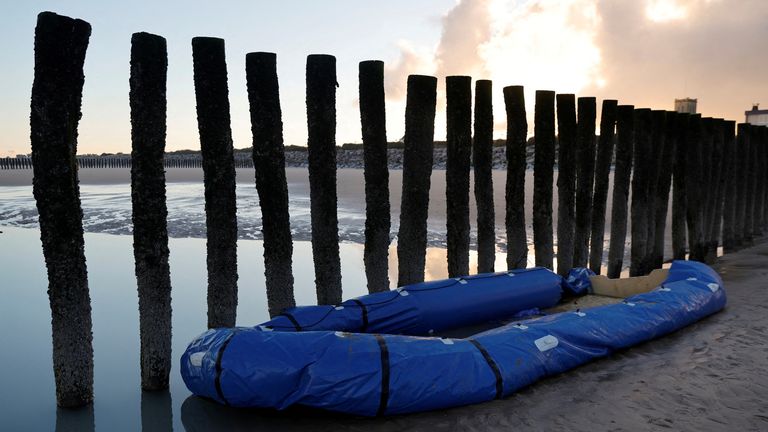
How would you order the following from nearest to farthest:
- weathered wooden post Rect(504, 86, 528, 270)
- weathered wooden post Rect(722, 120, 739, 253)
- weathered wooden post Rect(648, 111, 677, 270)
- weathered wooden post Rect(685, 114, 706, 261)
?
weathered wooden post Rect(504, 86, 528, 270) → weathered wooden post Rect(648, 111, 677, 270) → weathered wooden post Rect(685, 114, 706, 261) → weathered wooden post Rect(722, 120, 739, 253)

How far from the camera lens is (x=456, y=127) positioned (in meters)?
5.07

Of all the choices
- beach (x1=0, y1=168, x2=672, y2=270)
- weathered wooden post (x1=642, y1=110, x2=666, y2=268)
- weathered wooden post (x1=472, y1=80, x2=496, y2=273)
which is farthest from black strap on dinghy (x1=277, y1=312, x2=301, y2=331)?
→ weathered wooden post (x1=642, y1=110, x2=666, y2=268)

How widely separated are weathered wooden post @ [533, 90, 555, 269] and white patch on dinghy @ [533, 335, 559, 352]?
2294mm

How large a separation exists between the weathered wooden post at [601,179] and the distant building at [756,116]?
52170mm

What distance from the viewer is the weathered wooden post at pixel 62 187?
3271 mm

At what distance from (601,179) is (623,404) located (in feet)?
12.9

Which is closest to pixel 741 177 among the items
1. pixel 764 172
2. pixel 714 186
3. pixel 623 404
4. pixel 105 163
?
pixel 764 172

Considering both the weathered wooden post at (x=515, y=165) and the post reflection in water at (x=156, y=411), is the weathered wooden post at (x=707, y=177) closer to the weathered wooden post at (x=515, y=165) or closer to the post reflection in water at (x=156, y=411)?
the weathered wooden post at (x=515, y=165)

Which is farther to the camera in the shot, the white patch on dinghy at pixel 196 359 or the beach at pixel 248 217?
the beach at pixel 248 217

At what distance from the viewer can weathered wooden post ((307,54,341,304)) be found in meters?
4.32

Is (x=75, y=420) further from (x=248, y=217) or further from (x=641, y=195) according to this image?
(x=248, y=217)

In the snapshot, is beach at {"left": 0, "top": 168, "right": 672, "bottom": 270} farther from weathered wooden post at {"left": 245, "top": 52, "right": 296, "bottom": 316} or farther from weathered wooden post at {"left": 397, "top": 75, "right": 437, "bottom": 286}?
weathered wooden post at {"left": 245, "top": 52, "right": 296, "bottom": 316}

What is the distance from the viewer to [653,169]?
7352 millimetres

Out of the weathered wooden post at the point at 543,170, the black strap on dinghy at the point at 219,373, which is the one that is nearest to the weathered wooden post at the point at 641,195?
the weathered wooden post at the point at 543,170
